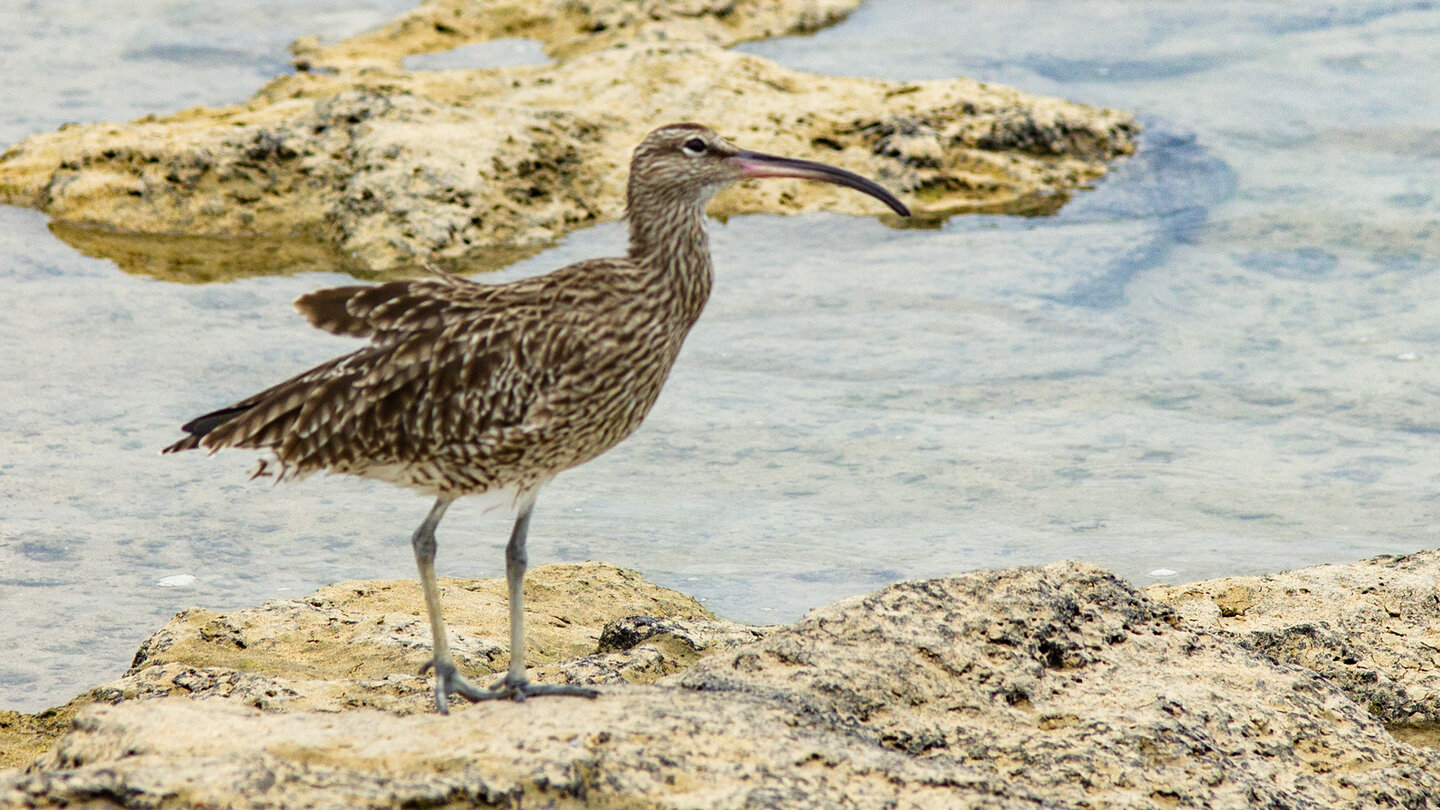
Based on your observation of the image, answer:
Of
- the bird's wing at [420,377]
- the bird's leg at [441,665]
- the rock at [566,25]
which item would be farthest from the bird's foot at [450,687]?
the rock at [566,25]

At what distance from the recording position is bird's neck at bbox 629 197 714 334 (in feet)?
17.8

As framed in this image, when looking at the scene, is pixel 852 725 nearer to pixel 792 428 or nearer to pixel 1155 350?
pixel 792 428

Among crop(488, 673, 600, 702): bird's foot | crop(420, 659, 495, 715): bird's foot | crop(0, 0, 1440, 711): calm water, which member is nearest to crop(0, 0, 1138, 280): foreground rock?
crop(0, 0, 1440, 711): calm water

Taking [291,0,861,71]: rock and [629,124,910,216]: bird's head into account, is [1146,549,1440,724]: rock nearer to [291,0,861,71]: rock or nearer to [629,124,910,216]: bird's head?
[629,124,910,216]: bird's head

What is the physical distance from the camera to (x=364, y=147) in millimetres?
11570

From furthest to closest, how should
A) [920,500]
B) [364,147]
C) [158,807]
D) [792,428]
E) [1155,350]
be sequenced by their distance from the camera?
1. [364,147]
2. [1155,350]
3. [792,428]
4. [920,500]
5. [158,807]

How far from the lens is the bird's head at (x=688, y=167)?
5.54m

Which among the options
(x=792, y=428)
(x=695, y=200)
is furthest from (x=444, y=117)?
(x=695, y=200)

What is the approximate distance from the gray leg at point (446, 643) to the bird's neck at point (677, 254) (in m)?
0.90

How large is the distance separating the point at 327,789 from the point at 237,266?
8268 mm

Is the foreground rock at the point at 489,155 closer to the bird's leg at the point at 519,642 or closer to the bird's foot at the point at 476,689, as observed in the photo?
the bird's leg at the point at 519,642

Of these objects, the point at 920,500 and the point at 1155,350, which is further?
the point at 1155,350

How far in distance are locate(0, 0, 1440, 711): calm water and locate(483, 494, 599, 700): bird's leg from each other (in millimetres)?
2272

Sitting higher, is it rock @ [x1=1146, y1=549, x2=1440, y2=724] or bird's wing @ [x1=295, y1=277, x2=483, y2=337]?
bird's wing @ [x1=295, y1=277, x2=483, y2=337]
